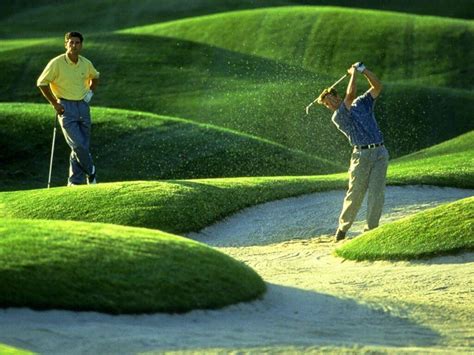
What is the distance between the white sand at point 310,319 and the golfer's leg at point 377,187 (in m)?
1.10

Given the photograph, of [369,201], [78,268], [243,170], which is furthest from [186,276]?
[243,170]

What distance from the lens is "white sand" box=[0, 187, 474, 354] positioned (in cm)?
1193

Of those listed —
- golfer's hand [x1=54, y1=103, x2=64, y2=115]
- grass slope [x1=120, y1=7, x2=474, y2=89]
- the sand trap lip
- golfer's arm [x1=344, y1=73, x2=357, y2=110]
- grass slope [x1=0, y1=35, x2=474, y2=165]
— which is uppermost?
grass slope [x1=120, y1=7, x2=474, y2=89]

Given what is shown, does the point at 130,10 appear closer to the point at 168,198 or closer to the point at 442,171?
the point at 442,171

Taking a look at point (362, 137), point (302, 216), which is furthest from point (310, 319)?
point (302, 216)

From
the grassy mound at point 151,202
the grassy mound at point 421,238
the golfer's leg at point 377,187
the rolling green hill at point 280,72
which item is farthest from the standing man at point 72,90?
the rolling green hill at point 280,72

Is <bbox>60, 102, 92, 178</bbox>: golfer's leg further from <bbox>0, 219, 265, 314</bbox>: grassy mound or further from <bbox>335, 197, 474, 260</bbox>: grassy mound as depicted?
<bbox>0, 219, 265, 314</bbox>: grassy mound

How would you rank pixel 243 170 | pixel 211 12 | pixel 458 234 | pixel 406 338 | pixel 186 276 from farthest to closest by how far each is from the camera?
pixel 211 12, pixel 243 170, pixel 458 234, pixel 186 276, pixel 406 338

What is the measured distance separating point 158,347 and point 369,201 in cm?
1032

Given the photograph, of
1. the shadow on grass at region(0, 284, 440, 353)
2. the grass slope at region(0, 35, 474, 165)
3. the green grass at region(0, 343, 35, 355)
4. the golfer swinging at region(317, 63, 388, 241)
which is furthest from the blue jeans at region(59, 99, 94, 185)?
the grass slope at region(0, 35, 474, 165)

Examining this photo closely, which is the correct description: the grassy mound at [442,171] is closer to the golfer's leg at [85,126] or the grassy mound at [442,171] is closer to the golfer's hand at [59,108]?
the golfer's leg at [85,126]

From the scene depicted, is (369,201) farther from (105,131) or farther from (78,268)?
(105,131)

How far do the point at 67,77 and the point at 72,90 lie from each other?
0.30 meters

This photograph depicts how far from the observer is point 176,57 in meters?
60.6
